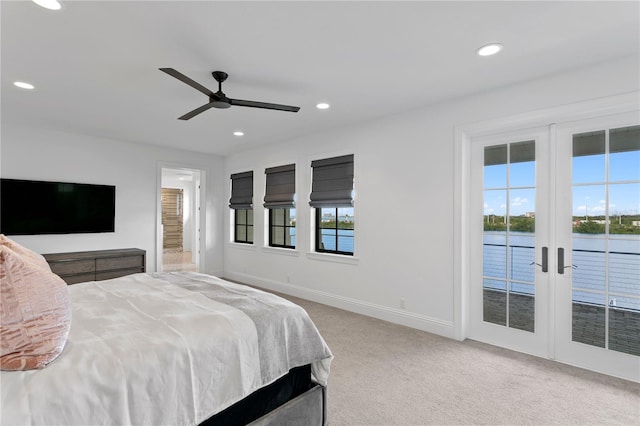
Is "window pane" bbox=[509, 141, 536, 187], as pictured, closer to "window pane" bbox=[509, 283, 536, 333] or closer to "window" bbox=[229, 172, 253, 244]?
"window pane" bbox=[509, 283, 536, 333]

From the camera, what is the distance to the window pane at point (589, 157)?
266 centimetres

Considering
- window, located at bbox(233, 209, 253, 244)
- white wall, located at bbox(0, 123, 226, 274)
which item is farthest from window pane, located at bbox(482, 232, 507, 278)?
white wall, located at bbox(0, 123, 226, 274)

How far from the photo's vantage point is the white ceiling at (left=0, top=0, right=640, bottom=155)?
1.95 meters

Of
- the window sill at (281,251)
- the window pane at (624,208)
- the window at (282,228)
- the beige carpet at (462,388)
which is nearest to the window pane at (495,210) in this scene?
the window pane at (624,208)

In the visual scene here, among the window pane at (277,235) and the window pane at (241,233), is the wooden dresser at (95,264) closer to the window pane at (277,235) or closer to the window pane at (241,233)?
the window pane at (241,233)

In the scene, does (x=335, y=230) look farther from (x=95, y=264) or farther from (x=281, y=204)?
(x=95, y=264)

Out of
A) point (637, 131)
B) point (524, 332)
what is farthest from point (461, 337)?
point (637, 131)

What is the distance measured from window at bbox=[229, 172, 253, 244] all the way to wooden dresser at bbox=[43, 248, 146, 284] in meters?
1.92

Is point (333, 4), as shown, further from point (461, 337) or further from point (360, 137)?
point (461, 337)

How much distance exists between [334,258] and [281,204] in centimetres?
140

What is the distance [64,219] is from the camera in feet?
15.1

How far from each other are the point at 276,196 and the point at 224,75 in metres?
2.80

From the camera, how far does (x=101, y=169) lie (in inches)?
197

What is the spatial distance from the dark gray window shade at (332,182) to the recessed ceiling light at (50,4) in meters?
3.22
